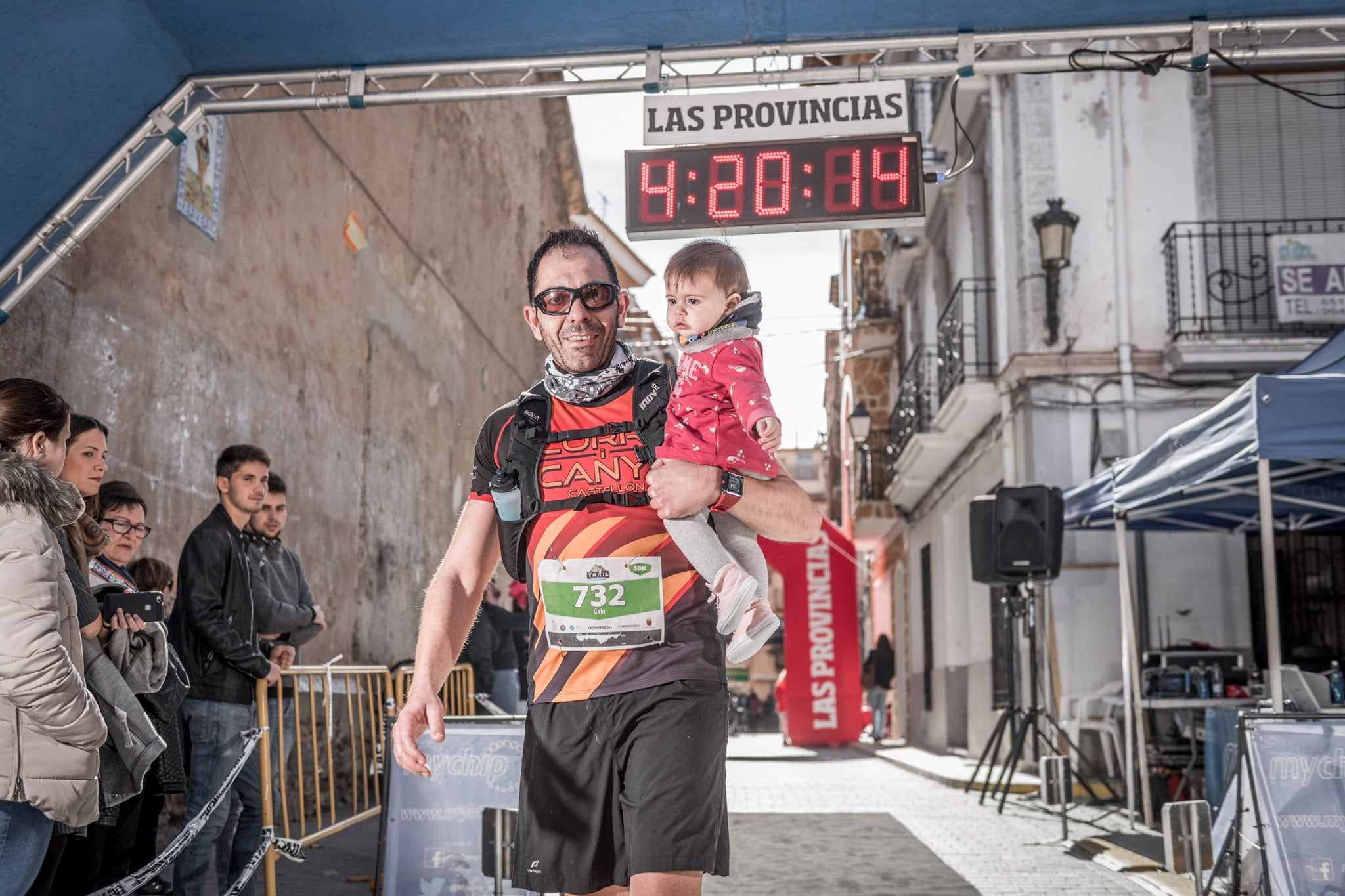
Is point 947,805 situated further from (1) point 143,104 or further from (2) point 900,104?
(1) point 143,104

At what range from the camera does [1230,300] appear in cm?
1360

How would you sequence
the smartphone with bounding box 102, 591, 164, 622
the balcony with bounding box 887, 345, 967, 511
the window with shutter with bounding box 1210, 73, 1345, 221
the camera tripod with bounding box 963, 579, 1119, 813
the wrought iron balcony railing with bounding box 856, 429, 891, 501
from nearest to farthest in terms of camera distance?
1. the smartphone with bounding box 102, 591, 164, 622
2. the camera tripod with bounding box 963, 579, 1119, 813
3. the window with shutter with bounding box 1210, 73, 1345, 221
4. the balcony with bounding box 887, 345, 967, 511
5. the wrought iron balcony railing with bounding box 856, 429, 891, 501

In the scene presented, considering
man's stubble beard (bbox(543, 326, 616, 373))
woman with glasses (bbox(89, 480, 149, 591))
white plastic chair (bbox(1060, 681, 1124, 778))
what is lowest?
white plastic chair (bbox(1060, 681, 1124, 778))

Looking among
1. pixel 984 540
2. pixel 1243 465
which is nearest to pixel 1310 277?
pixel 984 540

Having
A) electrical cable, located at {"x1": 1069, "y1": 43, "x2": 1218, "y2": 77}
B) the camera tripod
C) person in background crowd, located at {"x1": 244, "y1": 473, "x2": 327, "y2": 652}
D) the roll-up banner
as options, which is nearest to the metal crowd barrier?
person in background crowd, located at {"x1": 244, "y1": 473, "x2": 327, "y2": 652}

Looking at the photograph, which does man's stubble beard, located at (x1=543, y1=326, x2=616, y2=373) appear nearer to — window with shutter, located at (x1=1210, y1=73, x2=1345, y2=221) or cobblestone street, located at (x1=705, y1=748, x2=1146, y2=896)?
cobblestone street, located at (x1=705, y1=748, x2=1146, y2=896)

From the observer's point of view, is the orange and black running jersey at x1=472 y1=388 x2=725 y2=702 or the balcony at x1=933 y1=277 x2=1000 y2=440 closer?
the orange and black running jersey at x1=472 y1=388 x2=725 y2=702

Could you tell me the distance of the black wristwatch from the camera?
2.96 meters

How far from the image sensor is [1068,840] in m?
8.87

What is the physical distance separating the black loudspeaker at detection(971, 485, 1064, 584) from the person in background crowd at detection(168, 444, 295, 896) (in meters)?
6.52

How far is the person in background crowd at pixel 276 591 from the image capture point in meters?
6.52

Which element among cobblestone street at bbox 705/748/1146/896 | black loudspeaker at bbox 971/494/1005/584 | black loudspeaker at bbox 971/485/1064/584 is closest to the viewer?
cobblestone street at bbox 705/748/1146/896

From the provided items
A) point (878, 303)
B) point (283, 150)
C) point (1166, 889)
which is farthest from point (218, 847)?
point (878, 303)

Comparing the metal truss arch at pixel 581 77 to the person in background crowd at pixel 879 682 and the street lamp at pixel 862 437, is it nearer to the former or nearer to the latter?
the street lamp at pixel 862 437
